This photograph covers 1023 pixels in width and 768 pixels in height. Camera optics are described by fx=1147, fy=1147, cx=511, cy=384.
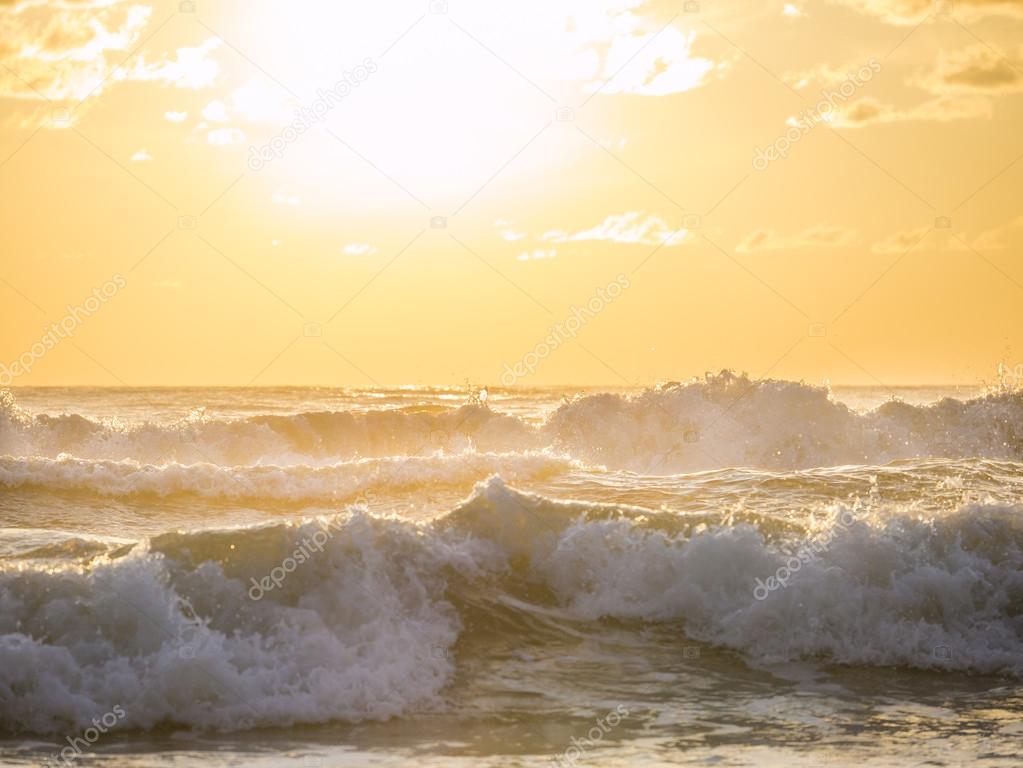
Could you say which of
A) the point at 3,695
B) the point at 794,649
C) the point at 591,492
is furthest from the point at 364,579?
the point at 591,492

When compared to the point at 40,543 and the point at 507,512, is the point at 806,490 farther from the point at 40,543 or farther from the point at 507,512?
the point at 40,543

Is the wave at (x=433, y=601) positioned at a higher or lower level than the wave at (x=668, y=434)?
lower

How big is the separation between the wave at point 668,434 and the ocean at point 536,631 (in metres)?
10.1

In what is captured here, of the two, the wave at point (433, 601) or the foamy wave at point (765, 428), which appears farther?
the foamy wave at point (765, 428)

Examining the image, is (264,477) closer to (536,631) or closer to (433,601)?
(433,601)

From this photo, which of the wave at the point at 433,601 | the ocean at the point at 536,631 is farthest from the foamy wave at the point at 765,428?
the wave at the point at 433,601

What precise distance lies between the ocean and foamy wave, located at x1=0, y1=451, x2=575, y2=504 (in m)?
1.80

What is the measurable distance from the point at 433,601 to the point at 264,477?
9969 mm

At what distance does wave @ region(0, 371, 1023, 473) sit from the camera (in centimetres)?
2983

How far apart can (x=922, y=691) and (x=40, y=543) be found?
35.1ft

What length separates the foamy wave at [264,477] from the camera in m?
21.5

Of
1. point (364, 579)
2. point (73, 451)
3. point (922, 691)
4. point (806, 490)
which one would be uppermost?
point (73, 451)

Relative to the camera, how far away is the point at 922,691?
11219 mm

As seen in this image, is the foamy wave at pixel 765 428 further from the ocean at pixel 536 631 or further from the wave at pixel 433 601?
the wave at pixel 433 601
